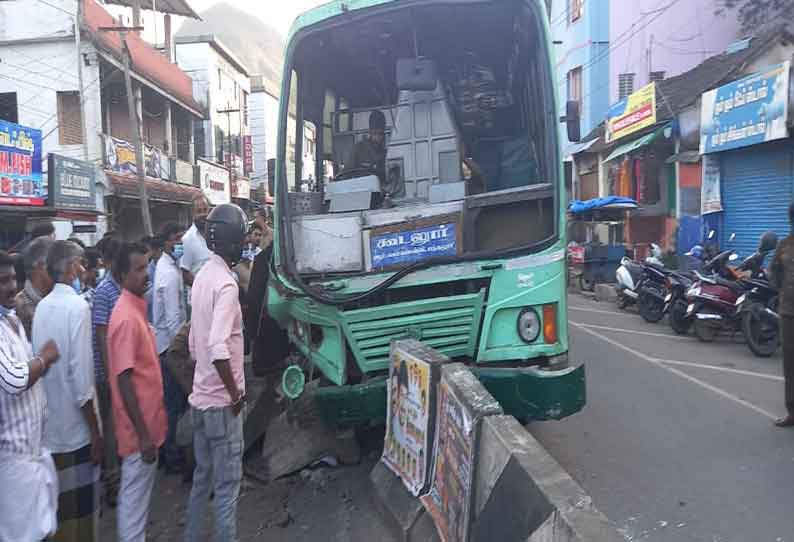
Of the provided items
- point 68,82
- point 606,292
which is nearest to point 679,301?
point 606,292

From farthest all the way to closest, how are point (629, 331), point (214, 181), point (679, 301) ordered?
point (214, 181) < point (629, 331) < point (679, 301)

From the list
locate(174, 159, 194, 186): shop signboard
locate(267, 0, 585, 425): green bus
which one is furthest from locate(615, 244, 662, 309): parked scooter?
locate(174, 159, 194, 186): shop signboard

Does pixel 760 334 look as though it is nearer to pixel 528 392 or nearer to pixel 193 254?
pixel 528 392

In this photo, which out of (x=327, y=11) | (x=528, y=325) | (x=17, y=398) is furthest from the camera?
(x=327, y=11)

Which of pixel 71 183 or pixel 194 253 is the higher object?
pixel 71 183

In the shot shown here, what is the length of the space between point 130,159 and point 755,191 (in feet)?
55.9

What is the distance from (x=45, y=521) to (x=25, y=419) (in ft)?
1.45

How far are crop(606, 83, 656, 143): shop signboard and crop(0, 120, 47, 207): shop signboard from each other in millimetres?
14829

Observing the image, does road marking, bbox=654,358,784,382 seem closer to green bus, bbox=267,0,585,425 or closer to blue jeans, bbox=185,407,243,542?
green bus, bbox=267,0,585,425

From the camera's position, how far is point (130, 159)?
21.3 m

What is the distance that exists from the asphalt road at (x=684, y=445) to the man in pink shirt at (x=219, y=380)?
7.32 feet

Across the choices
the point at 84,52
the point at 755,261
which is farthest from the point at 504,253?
the point at 84,52

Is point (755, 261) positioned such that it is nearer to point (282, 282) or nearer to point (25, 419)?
point (282, 282)

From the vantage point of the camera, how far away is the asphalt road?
13.5 feet
